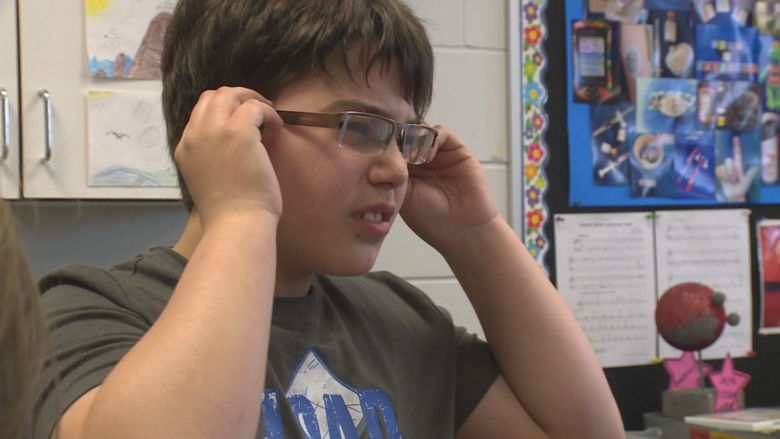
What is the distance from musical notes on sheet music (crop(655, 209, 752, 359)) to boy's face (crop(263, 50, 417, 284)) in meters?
1.31

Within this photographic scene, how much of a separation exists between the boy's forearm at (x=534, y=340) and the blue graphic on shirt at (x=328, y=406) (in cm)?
24

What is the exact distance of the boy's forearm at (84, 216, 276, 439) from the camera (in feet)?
1.82

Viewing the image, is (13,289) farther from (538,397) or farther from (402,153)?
(538,397)

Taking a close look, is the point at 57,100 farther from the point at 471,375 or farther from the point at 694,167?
the point at 694,167

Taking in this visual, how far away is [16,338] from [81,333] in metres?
0.32

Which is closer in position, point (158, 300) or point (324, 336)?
point (158, 300)

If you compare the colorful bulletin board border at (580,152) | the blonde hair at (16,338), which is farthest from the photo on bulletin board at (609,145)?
the blonde hair at (16,338)

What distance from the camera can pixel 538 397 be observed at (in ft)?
3.33

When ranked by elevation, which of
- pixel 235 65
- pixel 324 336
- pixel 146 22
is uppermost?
pixel 146 22

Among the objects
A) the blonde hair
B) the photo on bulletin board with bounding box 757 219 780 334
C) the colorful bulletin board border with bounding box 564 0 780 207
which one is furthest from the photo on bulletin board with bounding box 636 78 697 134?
the blonde hair

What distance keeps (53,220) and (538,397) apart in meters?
1.26

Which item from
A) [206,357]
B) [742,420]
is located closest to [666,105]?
[742,420]

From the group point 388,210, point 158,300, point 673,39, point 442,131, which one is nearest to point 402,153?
point 388,210

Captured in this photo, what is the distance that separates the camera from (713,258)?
1.96m
